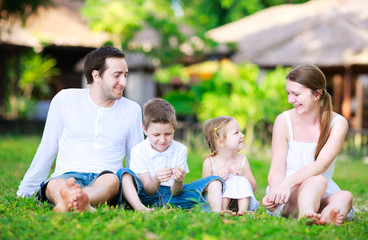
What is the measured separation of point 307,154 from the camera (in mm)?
4523

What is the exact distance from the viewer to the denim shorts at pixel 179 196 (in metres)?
4.40

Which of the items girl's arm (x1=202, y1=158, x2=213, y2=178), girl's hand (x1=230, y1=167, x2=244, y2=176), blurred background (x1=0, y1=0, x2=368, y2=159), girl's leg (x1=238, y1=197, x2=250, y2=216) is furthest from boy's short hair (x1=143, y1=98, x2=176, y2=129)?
blurred background (x1=0, y1=0, x2=368, y2=159)

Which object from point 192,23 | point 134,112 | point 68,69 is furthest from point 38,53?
point 134,112

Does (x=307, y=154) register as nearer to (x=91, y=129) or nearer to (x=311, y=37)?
(x=91, y=129)

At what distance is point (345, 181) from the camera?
8.88 m

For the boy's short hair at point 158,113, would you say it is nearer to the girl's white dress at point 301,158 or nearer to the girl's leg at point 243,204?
the girl's leg at point 243,204

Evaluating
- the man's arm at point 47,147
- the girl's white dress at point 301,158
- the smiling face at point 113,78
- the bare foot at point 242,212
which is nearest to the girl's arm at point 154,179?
the bare foot at point 242,212

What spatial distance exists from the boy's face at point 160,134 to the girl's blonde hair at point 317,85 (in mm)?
1243

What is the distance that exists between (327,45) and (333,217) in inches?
494

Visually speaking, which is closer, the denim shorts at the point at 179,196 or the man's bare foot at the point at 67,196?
the man's bare foot at the point at 67,196

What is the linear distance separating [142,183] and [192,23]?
1466 cm

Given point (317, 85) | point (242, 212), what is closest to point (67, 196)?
point (242, 212)

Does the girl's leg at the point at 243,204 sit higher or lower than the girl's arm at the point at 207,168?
lower

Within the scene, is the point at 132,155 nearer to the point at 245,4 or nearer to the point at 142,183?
the point at 142,183
